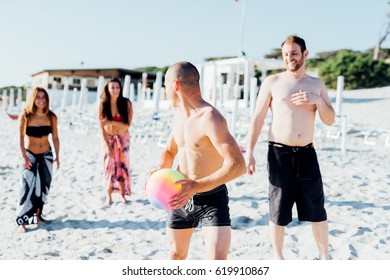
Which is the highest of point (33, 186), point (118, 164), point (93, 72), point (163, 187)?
point (93, 72)

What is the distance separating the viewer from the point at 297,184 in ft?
9.67

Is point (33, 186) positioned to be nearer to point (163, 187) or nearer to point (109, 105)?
point (109, 105)

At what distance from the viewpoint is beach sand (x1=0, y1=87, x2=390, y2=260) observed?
12.0ft

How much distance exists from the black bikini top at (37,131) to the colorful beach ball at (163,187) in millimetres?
2626

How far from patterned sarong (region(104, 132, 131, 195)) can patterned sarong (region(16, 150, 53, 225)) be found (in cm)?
90

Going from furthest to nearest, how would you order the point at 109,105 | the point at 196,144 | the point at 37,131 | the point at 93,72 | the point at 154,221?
1. the point at 93,72
2. the point at 109,105
3. the point at 154,221
4. the point at 37,131
5. the point at 196,144

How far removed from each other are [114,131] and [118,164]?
0.44m

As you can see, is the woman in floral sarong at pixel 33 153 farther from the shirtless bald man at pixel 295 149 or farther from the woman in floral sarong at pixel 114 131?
the shirtless bald man at pixel 295 149

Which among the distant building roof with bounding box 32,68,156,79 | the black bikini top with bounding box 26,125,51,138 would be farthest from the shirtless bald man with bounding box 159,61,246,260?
the distant building roof with bounding box 32,68,156,79

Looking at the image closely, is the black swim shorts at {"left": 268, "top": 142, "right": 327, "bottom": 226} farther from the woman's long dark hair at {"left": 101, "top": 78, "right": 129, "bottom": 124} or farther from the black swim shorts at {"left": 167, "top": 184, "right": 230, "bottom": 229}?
the woman's long dark hair at {"left": 101, "top": 78, "right": 129, "bottom": 124}

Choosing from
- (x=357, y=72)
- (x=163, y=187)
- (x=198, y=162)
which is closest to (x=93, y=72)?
(x=357, y=72)
